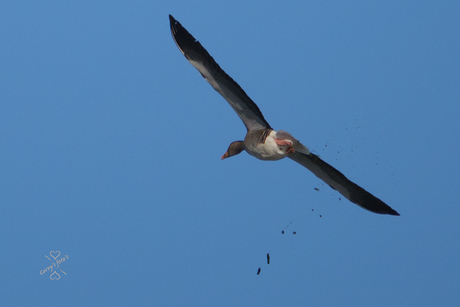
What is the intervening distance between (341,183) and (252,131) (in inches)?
29.6

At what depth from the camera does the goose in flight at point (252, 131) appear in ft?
15.0

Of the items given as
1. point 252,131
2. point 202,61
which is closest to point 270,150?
point 252,131

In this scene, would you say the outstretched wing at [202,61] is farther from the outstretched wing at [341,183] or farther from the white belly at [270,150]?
the outstretched wing at [341,183]

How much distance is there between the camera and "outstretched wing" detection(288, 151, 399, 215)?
5.12 metres

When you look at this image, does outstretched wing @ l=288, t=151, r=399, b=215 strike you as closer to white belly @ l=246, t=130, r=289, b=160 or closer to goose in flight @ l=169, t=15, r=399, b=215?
goose in flight @ l=169, t=15, r=399, b=215

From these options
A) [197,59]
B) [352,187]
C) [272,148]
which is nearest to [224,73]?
[197,59]

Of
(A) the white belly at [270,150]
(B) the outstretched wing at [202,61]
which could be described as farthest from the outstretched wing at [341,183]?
(B) the outstretched wing at [202,61]

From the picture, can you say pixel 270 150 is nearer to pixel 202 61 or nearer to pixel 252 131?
pixel 252 131

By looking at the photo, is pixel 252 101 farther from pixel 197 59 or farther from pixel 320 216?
pixel 320 216

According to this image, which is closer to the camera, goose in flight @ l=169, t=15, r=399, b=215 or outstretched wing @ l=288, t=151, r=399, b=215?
goose in flight @ l=169, t=15, r=399, b=215

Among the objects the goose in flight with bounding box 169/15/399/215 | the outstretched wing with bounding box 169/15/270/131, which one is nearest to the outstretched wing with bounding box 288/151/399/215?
the goose in flight with bounding box 169/15/399/215

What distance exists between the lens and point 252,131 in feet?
15.9

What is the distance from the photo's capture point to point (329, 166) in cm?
511

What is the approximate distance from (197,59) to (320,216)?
1.23 meters
